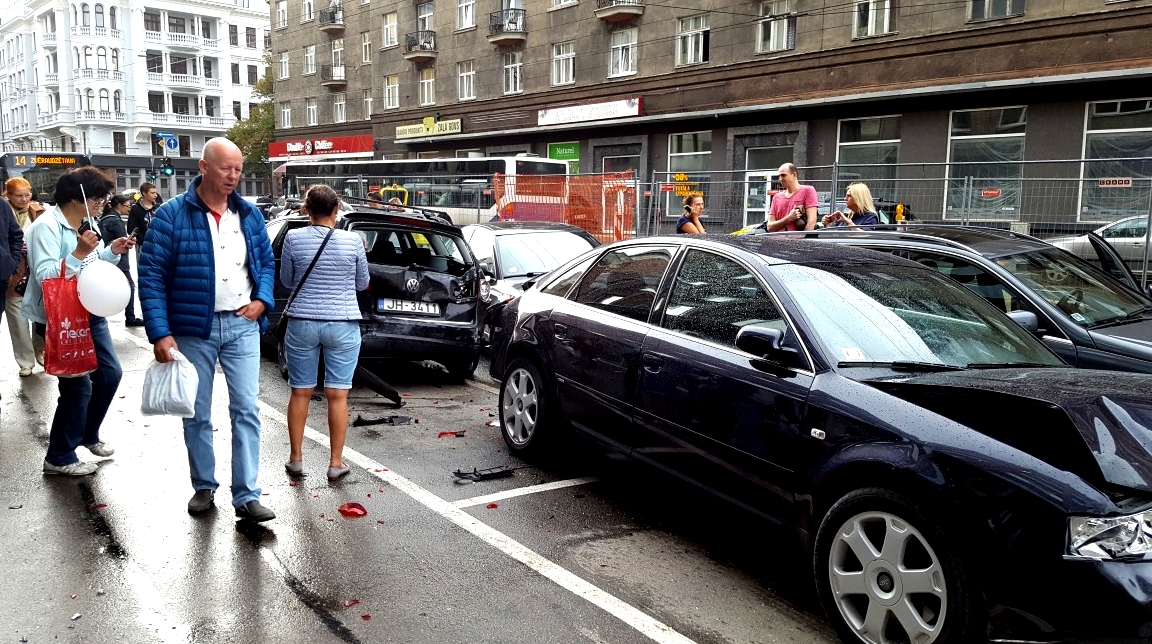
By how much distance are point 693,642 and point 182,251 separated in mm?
3042

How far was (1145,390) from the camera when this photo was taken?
136 inches

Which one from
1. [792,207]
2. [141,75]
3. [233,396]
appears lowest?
[233,396]

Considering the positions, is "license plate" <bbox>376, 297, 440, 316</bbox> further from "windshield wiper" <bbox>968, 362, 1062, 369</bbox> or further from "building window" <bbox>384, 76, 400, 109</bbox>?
"building window" <bbox>384, 76, 400, 109</bbox>

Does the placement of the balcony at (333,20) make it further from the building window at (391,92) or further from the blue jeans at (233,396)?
the blue jeans at (233,396)

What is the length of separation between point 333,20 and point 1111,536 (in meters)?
48.1

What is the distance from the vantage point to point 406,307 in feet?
25.9

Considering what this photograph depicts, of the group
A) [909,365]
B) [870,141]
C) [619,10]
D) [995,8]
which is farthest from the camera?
[619,10]

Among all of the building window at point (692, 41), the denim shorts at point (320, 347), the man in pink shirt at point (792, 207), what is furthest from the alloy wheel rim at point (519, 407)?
the building window at point (692, 41)

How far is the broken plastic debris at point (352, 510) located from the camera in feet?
15.5

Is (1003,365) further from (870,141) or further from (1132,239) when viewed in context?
(870,141)

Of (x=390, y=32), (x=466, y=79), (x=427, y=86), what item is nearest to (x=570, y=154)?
(x=466, y=79)

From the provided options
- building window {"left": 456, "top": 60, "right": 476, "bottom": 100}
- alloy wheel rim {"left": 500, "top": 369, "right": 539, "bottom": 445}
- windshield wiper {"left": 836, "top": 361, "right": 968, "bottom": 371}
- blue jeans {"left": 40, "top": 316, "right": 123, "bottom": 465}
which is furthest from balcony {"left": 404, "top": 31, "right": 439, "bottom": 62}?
windshield wiper {"left": 836, "top": 361, "right": 968, "bottom": 371}

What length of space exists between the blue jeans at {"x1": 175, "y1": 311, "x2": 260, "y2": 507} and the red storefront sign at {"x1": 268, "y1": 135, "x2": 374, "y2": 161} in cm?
3987

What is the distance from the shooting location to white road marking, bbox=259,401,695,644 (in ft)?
11.6
